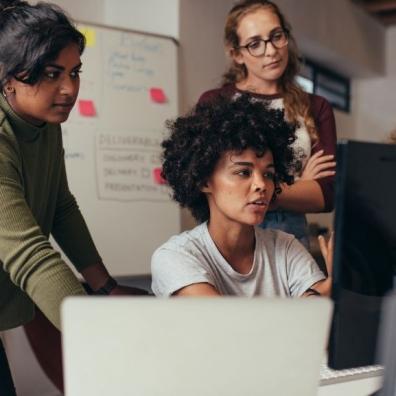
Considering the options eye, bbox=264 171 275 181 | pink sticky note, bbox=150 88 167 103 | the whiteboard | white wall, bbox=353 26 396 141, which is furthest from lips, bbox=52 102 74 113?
white wall, bbox=353 26 396 141

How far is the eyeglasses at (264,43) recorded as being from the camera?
174 centimetres

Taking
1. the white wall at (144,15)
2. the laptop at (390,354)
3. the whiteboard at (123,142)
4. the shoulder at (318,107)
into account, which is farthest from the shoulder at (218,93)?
the white wall at (144,15)

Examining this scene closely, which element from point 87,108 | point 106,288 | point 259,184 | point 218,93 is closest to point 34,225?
point 106,288

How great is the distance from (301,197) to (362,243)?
2.48 ft

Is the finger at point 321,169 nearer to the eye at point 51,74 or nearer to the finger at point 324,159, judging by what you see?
the finger at point 324,159

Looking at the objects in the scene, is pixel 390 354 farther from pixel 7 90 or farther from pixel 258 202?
pixel 7 90

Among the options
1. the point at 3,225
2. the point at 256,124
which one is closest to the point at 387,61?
the point at 256,124

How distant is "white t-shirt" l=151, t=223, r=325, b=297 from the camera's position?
4.10 feet

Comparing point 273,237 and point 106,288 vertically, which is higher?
point 273,237

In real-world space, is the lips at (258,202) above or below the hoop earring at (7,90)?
below

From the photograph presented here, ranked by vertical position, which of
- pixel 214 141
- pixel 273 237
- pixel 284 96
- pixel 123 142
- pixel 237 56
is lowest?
pixel 273 237

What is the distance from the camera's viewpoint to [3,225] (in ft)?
3.29

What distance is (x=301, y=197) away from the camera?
1.56m

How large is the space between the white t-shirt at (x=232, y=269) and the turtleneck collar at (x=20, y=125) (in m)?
0.36
